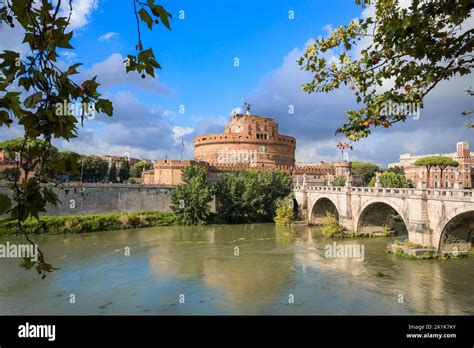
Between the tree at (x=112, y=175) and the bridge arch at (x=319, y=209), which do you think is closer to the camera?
the bridge arch at (x=319, y=209)

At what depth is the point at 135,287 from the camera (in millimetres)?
14086

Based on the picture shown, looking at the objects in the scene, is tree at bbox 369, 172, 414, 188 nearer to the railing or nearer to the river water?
the railing

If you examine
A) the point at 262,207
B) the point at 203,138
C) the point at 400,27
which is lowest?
the point at 262,207

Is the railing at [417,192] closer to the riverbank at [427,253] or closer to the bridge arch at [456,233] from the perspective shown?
the bridge arch at [456,233]

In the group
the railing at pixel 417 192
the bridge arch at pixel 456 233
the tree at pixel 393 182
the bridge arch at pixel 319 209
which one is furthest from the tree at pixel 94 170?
the bridge arch at pixel 456 233

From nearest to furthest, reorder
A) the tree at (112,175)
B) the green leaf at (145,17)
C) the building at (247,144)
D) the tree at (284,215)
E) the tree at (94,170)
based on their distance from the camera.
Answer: the green leaf at (145,17) → the tree at (284,215) → the building at (247,144) → the tree at (94,170) → the tree at (112,175)

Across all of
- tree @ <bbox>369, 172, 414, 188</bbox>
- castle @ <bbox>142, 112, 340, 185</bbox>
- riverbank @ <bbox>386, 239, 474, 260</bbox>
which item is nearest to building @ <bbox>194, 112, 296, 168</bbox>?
castle @ <bbox>142, 112, 340, 185</bbox>

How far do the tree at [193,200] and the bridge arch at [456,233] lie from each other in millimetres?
18144

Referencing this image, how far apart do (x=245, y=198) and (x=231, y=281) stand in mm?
18331

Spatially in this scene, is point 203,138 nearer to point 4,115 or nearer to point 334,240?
point 334,240

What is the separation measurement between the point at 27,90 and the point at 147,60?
2.13 feet

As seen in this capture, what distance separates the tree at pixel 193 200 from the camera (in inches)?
1246

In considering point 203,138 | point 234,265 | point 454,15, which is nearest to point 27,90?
point 454,15

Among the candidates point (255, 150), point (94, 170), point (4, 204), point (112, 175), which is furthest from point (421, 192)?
point (112, 175)
